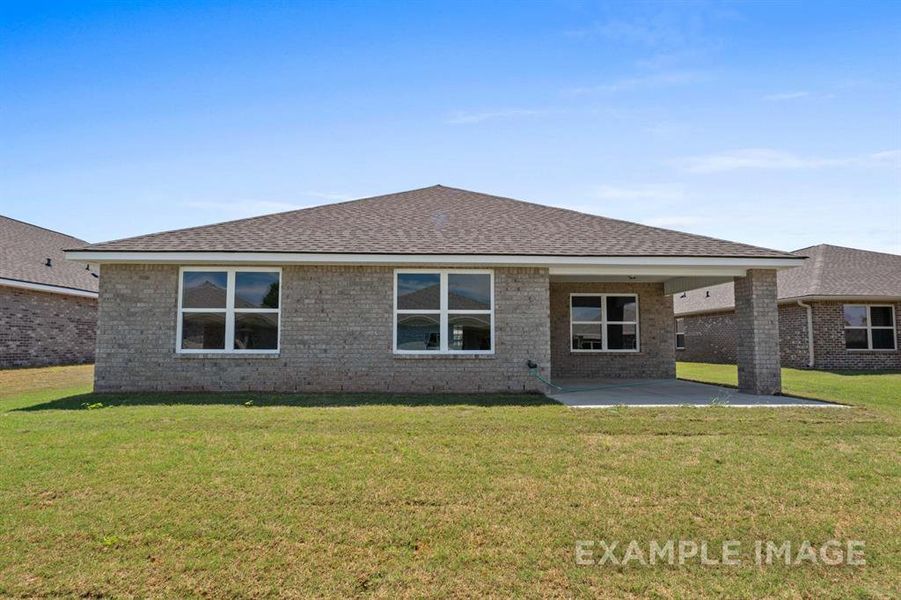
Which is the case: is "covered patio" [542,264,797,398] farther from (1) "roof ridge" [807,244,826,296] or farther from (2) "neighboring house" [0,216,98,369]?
(2) "neighboring house" [0,216,98,369]

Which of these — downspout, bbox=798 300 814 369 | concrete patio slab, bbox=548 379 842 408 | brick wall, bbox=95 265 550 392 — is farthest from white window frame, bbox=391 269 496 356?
downspout, bbox=798 300 814 369

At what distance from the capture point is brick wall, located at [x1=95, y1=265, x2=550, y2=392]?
11281 mm

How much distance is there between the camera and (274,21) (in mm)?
9781

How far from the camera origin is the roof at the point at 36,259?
18875 millimetres

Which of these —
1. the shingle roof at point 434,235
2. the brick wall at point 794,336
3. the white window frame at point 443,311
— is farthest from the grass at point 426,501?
the brick wall at point 794,336

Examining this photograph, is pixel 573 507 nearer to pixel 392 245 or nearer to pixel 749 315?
pixel 392 245

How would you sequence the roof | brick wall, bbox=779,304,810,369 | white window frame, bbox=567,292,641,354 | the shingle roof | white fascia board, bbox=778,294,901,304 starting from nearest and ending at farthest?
1. the shingle roof
2. white window frame, bbox=567,292,641,354
3. the roof
4. white fascia board, bbox=778,294,901,304
5. brick wall, bbox=779,304,810,369

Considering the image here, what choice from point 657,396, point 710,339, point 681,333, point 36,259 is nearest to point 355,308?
point 657,396

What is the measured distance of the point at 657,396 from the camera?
37.0 feet

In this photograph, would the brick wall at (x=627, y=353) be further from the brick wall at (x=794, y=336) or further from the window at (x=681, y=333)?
the window at (x=681, y=333)

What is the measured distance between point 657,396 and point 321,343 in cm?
748

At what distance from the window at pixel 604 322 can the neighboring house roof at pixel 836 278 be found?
677cm

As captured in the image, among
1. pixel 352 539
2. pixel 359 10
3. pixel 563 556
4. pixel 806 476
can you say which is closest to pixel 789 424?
pixel 806 476

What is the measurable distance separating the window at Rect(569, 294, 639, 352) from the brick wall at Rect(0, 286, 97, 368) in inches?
760
